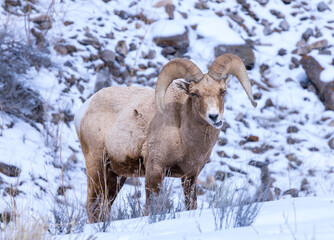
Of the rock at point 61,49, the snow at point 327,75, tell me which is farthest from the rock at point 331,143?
the rock at point 61,49

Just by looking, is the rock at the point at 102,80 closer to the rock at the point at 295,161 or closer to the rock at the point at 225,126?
the rock at the point at 225,126

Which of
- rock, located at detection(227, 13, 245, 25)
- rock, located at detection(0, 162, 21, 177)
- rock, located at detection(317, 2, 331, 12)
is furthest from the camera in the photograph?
rock, located at detection(317, 2, 331, 12)

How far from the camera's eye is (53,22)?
35.8 ft

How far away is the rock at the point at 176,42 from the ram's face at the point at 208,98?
644cm

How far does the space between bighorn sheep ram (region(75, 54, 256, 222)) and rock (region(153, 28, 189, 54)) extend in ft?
18.6

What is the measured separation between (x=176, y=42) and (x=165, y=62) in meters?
0.70

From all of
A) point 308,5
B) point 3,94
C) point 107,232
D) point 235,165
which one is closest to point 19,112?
point 3,94

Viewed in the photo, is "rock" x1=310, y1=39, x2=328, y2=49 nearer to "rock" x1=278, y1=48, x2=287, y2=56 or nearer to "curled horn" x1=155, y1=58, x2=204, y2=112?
"rock" x1=278, y1=48, x2=287, y2=56

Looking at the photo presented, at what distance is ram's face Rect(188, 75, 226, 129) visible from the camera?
15.0 feet

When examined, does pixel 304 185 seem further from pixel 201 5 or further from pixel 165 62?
pixel 201 5

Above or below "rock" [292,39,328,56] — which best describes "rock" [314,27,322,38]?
above

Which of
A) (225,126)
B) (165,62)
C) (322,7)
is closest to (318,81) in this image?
(225,126)

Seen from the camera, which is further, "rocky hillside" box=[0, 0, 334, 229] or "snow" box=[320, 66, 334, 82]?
"snow" box=[320, 66, 334, 82]

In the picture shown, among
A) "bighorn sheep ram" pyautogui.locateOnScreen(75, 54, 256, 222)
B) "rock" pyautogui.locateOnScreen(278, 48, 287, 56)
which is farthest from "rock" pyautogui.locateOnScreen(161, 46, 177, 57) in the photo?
"bighorn sheep ram" pyautogui.locateOnScreen(75, 54, 256, 222)
